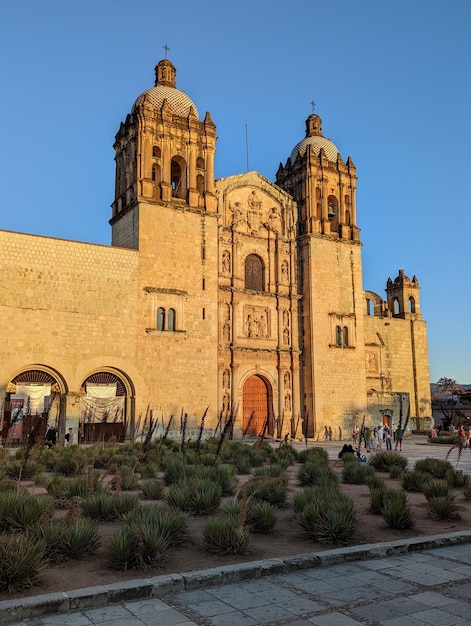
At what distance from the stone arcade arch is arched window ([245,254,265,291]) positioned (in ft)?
33.0

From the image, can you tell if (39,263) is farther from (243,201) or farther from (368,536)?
(368,536)

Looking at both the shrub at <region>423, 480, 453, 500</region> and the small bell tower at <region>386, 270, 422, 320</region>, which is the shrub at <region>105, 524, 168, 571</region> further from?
the small bell tower at <region>386, 270, 422, 320</region>

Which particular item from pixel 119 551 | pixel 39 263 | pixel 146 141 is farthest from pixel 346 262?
pixel 119 551

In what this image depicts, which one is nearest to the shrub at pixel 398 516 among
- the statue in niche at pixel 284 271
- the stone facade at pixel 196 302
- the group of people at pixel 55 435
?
the stone facade at pixel 196 302

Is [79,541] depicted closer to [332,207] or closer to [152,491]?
[152,491]

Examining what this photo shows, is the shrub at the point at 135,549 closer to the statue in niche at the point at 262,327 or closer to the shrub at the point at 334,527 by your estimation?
the shrub at the point at 334,527

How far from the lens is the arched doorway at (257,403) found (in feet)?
103

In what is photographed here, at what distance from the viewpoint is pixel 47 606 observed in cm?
525

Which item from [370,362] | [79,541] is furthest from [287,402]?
[79,541]

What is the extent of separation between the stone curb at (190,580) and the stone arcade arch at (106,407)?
19813mm

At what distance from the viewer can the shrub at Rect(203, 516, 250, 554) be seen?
285 inches

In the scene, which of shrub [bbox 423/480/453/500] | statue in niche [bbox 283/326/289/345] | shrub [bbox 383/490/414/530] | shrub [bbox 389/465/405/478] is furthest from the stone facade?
shrub [bbox 383/490/414/530]

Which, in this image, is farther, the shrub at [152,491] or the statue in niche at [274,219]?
the statue in niche at [274,219]

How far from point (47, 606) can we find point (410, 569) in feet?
13.6
